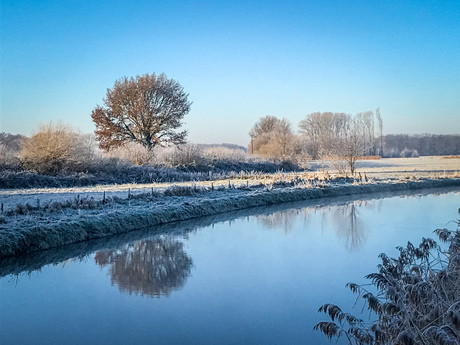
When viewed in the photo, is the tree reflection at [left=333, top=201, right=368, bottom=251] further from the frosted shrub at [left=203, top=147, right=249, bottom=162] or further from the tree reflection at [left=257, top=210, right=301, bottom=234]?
the frosted shrub at [left=203, top=147, right=249, bottom=162]

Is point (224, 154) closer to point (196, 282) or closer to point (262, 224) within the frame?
point (262, 224)

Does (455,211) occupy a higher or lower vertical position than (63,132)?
lower

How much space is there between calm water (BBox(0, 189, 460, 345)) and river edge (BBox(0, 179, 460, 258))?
0.43 meters

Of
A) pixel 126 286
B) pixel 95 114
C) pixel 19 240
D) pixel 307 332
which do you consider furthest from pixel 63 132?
pixel 307 332

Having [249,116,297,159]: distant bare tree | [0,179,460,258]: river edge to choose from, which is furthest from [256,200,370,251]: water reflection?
[249,116,297,159]: distant bare tree

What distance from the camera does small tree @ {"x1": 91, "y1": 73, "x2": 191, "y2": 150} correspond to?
1193 inches

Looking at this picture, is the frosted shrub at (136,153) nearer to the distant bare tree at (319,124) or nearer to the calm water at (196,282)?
the calm water at (196,282)

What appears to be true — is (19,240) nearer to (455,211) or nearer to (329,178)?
(455,211)

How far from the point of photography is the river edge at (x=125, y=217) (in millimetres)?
9219

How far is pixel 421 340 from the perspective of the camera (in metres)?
3.08

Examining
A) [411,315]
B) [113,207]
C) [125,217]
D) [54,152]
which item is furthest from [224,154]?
[411,315]

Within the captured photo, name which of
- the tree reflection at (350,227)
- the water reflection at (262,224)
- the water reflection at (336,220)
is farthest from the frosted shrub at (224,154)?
the tree reflection at (350,227)

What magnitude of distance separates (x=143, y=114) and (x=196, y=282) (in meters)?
24.5

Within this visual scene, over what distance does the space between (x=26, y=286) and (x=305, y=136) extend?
178ft
